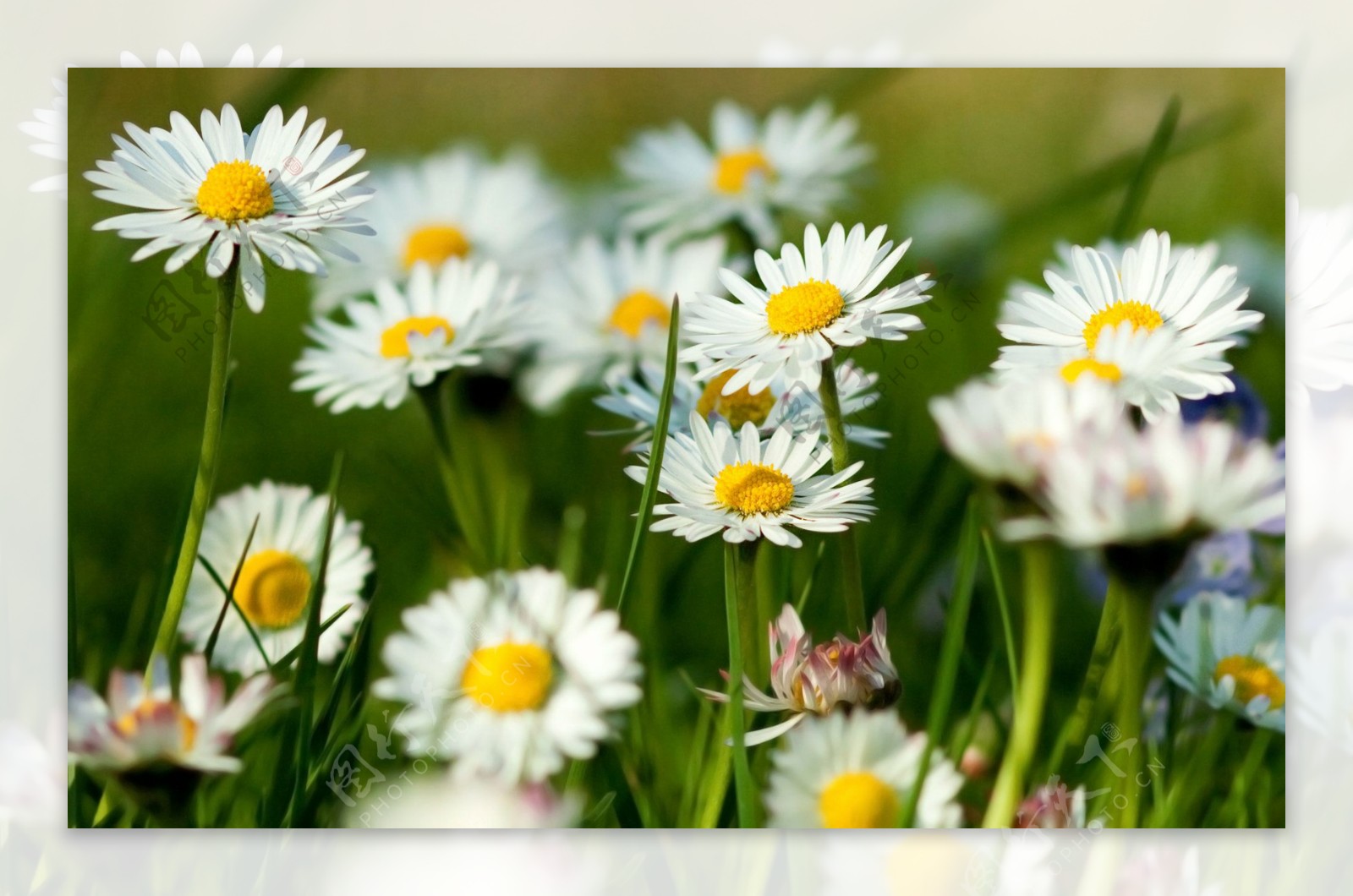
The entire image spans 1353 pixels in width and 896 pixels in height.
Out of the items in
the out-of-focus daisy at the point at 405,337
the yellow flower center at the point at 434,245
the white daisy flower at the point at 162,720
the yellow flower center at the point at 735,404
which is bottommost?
the white daisy flower at the point at 162,720

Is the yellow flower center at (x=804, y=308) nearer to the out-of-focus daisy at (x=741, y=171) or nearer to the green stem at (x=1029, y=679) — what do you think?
the out-of-focus daisy at (x=741, y=171)

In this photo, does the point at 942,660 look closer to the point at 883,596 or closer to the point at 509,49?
the point at 883,596

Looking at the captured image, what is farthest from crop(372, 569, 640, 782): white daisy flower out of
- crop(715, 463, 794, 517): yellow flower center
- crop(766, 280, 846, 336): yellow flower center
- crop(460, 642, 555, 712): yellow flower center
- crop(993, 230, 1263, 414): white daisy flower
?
crop(993, 230, 1263, 414): white daisy flower

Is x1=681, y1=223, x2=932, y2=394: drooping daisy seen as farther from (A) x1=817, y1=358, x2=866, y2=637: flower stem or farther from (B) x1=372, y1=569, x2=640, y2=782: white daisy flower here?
(B) x1=372, y1=569, x2=640, y2=782: white daisy flower

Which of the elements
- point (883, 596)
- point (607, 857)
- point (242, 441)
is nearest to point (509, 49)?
point (242, 441)

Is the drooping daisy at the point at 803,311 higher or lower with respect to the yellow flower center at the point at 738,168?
lower

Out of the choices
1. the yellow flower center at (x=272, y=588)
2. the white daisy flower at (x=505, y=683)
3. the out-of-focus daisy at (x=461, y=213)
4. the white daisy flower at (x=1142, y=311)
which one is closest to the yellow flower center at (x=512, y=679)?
the white daisy flower at (x=505, y=683)

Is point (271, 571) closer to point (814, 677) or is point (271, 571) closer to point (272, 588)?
point (272, 588)

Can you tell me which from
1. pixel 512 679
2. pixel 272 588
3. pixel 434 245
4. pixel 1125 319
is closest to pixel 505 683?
pixel 512 679
